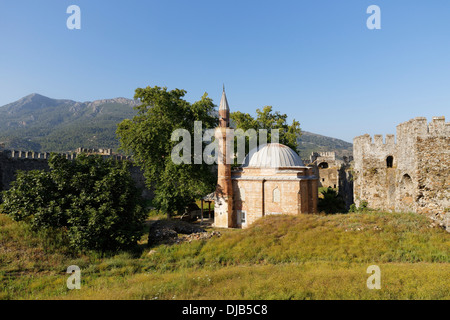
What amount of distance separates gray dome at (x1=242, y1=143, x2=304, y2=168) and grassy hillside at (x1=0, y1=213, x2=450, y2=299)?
590 cm

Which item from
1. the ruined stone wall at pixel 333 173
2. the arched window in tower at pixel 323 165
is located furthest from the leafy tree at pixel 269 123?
the arched window in tower at pixel 323 165

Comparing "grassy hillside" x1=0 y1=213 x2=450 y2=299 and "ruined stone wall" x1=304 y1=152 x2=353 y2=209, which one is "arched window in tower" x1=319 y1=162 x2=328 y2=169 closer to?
"ruined stone wall" x1=304 y1=152 x2=353 y2=209

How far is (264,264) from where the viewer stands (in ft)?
44.9

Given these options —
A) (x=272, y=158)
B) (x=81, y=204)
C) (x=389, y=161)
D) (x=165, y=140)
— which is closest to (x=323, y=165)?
(x=389, y=161)

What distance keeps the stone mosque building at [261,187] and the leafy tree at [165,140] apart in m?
2.84

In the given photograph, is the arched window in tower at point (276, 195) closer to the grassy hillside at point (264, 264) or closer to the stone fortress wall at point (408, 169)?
the grassy hillside at point (264, 264)

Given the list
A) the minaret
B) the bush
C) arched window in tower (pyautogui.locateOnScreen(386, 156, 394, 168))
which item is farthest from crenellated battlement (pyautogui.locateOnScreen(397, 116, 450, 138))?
the bush

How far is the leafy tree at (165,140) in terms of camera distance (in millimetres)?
24609

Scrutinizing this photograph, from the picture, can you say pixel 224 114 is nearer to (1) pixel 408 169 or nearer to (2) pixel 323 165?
(1) pixel 408 169

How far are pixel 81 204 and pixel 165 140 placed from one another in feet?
35.4

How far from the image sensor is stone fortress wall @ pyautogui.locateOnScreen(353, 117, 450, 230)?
17672 mm

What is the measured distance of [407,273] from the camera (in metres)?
10.5

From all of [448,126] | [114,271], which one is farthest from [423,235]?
[114,271]

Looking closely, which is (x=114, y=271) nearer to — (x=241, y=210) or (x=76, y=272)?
(x=76, y=272)
